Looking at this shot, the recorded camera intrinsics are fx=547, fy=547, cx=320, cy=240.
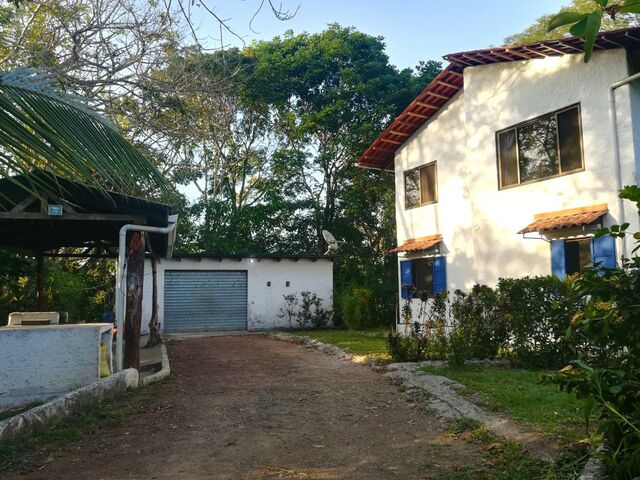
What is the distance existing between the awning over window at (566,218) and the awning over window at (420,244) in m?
3.56

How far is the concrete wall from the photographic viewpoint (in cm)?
689

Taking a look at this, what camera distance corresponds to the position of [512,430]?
16.8 ft

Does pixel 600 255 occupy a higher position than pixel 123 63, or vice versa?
pixel 123 63

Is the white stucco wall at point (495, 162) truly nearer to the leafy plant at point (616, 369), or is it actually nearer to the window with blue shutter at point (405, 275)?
the window with blue shutter at point (405, 275)

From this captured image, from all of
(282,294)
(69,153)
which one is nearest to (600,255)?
(69,153)

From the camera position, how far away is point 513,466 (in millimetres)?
4227

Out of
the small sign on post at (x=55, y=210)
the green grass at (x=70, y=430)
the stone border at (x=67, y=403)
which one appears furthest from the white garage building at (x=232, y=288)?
the green grass at (x=70, y=430)

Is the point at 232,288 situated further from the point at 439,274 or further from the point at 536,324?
the point at 536,324

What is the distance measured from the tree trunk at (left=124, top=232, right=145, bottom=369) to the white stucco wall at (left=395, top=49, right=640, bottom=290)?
7.80 metres

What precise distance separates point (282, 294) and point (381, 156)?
607cm

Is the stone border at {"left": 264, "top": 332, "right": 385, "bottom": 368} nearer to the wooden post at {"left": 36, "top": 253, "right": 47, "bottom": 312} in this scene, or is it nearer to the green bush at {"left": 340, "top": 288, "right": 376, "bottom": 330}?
the green bush at {"left": 340, "top": 288, "right": 376, "bottom": 330}

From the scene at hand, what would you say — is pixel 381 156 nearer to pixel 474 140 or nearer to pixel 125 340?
pixel 474 140

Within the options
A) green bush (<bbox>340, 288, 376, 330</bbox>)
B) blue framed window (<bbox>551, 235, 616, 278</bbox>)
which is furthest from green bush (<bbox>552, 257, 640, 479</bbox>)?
green bush (<bbox>340, 288, 376, 330</bbox>)

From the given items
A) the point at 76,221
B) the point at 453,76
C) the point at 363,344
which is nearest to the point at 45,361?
the point at 76,221
